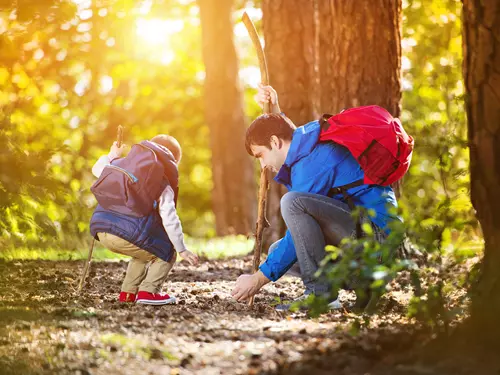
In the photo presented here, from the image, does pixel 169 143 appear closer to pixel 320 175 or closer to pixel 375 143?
pixel 320 175

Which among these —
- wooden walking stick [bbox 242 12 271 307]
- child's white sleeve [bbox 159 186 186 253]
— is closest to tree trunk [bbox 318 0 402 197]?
wooden walking stick [bbox 242 12 271 307]

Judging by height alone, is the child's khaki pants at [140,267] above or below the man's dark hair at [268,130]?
below

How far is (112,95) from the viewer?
809 inches

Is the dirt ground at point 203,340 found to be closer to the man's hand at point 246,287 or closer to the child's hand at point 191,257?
the man's hand at point 246,287

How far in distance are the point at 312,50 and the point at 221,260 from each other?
8.56 feet

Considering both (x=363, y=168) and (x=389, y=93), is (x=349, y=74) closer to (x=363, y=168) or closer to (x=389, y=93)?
(x=389, y=93)

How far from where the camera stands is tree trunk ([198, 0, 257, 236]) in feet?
46.4

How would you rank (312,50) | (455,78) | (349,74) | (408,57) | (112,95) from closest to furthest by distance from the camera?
(349,74)
(312,50)
(455,78)
(408,57)
(112,95)

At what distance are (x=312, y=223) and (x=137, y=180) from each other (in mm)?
1234

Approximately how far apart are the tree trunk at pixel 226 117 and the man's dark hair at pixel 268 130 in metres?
8.95

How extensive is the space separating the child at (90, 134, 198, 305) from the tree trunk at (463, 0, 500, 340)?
207 centimetres

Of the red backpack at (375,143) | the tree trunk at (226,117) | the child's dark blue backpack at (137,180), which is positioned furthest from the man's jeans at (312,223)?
the tree trunk at (226,117)

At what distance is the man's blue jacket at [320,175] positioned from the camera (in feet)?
15.8

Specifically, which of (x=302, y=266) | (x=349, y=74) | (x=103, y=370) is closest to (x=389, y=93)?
(x=349, y=74)
